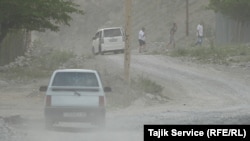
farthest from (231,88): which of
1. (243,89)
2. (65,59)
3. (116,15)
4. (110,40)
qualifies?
(116,15)

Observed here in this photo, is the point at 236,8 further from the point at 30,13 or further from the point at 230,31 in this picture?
the point at 30,13

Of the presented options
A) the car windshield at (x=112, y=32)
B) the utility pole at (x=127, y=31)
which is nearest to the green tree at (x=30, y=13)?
the utility pole at (x=127, y=31)

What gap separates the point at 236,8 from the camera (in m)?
50.5

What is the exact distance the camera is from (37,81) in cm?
3256

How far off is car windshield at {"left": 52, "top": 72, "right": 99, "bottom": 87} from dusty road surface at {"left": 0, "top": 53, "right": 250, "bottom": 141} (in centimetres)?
106

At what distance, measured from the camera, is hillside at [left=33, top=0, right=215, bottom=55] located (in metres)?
72.4

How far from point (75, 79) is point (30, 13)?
49.6ft

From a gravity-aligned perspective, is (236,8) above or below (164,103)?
above

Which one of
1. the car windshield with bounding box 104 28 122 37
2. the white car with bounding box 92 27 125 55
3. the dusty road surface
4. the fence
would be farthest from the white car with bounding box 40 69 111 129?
the fence

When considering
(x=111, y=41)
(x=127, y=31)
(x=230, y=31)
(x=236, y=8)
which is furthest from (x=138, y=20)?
(x=127, y=31)

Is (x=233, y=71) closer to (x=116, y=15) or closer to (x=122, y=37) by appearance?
(x=122, y=37)

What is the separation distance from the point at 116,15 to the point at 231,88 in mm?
53193

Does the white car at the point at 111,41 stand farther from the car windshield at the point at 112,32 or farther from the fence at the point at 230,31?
the fence at the point at 230,31

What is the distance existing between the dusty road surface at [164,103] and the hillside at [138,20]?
2969 cm
